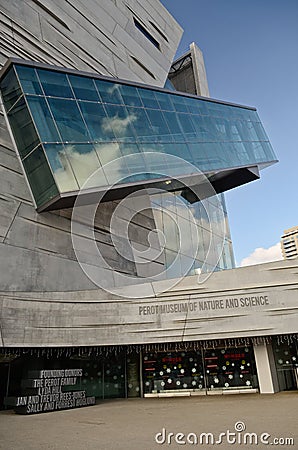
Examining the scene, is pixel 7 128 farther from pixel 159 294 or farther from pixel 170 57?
pixel 170 57

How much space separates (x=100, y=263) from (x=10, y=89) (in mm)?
10515

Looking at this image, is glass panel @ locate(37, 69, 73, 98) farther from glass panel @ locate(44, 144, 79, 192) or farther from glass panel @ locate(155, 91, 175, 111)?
glass panel @ locate(155, 91, 175, 111)

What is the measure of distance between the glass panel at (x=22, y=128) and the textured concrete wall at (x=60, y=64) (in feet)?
1.70

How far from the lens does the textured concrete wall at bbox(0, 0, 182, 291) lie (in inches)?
668

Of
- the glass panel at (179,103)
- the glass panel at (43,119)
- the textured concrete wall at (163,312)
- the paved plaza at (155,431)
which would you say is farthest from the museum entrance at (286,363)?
the glass panel at (179,103)

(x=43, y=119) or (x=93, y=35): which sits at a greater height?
(x=93, y=35)

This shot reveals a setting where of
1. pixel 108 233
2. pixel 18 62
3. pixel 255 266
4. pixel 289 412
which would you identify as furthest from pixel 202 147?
pixel 289 412

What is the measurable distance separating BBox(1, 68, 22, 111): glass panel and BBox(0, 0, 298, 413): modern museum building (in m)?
0.10

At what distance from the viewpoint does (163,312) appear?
684 inches

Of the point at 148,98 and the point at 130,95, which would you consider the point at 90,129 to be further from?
the point at 148,98

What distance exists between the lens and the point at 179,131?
23906mm

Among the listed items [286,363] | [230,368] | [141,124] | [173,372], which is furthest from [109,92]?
[286,363]

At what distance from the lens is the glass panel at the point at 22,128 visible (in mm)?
17625

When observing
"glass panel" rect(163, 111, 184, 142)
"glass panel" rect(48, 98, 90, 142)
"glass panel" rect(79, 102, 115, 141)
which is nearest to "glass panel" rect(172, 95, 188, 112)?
"glass panel" rect(163, 111, 184, 142)
